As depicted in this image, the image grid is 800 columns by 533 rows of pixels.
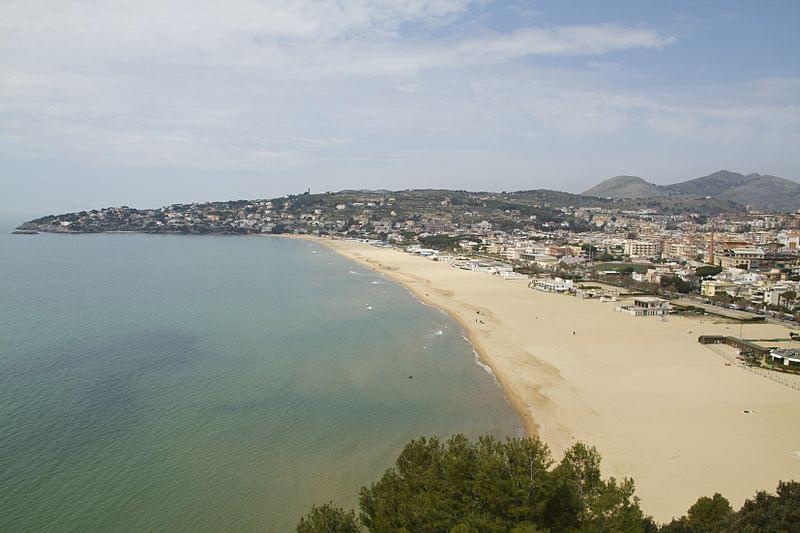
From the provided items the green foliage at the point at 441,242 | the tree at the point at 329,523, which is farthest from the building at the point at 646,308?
the green foliage at the point at 441,242

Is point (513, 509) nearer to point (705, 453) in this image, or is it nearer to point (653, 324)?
point (705, 453)

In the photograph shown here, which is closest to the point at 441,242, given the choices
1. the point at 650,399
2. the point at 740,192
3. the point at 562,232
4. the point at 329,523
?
the point at 562,232

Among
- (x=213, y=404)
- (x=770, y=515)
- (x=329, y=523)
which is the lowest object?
(x=213, y=404)

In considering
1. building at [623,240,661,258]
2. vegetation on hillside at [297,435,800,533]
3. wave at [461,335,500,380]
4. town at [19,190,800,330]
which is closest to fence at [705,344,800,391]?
town at [19,190,800,330]

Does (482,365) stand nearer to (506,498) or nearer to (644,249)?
(506,498)

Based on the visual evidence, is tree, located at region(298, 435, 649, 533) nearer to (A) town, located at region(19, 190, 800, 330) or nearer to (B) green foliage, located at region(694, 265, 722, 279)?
(A) town, located at region(19, 190, 800, 330)

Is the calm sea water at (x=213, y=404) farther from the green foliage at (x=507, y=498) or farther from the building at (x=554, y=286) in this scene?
the building at (x=554, y=286)
